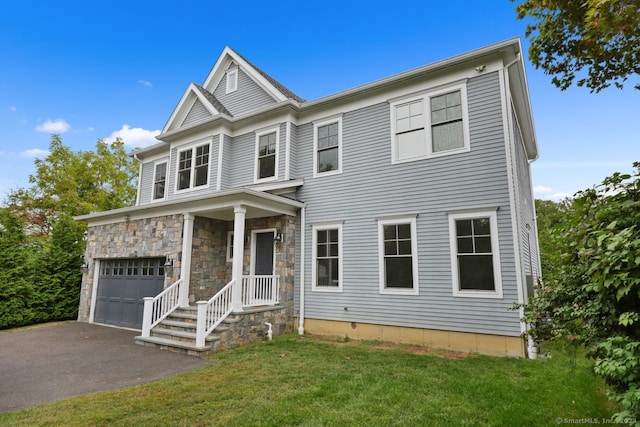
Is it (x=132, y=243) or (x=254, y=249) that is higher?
(x=132, y=243)

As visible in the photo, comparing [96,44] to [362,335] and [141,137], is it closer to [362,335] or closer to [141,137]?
[362,335]

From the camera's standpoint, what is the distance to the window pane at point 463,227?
7250mm

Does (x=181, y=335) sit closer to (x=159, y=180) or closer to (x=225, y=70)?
(x=159, y=180)

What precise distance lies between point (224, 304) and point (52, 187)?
2074cm

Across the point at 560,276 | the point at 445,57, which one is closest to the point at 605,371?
the point at 560,276

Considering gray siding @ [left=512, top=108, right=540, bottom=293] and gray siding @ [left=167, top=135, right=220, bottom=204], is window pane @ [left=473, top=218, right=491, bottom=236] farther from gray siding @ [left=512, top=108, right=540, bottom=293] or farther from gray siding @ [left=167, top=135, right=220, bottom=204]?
gray siding @ [left=167, top=135, right=220, bottom=204]

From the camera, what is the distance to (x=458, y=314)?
23.3 ft

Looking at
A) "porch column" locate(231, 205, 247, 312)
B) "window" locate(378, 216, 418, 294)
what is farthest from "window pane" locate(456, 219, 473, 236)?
"porch column" locate(231, 205, 247, 312)

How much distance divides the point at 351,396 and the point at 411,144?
5.93 meters

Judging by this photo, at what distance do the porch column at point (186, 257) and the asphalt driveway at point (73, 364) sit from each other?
1.59 meters

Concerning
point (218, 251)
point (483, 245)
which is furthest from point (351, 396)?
point (218, 251)

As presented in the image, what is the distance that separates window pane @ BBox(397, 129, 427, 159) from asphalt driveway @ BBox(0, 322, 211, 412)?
6.42 metres

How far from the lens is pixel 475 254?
7090 mm

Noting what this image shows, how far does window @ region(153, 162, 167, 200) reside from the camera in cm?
1284
